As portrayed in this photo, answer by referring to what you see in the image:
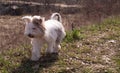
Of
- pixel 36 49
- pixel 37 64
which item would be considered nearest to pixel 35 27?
pixel 36 49

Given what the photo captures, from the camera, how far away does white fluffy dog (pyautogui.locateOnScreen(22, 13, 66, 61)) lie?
6598 mm

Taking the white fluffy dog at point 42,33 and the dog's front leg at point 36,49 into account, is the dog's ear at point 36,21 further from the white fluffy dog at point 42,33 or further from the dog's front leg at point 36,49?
the dog's front leg at point 36,49

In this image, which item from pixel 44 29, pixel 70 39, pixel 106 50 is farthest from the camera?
pixel 70 39

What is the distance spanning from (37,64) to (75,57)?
90 centimetres

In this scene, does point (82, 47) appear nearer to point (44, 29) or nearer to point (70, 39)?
point (70, 39)

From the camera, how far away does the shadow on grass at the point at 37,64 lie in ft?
21.8

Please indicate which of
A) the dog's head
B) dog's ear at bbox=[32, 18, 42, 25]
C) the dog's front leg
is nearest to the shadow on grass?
the dog's front leg

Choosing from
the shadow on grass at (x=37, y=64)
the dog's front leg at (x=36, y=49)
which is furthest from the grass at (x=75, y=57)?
the dog's front leg at (x=36, y=49)

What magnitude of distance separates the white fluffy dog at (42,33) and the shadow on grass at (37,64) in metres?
0.11

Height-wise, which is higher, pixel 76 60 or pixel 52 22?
pixel 52 22

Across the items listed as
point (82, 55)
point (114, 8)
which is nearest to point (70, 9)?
point (114, 8)

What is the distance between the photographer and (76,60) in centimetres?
719

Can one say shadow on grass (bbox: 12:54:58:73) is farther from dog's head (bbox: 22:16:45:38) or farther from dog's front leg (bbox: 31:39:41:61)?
dog's head (bbox: 22:16:45:38)

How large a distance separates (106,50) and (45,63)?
1.58 m
